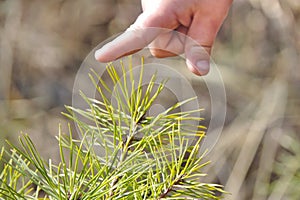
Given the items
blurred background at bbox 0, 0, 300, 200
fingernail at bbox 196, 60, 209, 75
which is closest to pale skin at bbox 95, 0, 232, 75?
fingernail at bbox 196, 60, 209, 75

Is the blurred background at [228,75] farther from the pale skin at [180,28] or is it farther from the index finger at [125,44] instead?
the index finger at [125,44]

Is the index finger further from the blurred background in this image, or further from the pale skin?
the blurred background

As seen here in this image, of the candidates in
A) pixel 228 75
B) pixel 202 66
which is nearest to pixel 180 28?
pixel 202 66

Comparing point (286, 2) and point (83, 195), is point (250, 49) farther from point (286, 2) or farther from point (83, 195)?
point (83, 195)

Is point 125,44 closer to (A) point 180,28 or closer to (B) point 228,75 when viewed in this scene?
(A) point 180,28

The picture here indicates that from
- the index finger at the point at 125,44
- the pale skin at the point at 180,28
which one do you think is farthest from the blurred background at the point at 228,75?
the index finger at the point at 125,44
